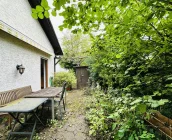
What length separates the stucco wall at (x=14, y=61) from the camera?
4.38 meters

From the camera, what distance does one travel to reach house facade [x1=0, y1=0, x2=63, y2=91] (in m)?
4.38

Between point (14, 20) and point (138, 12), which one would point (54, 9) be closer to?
point (138, 12)

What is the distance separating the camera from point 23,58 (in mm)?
5699

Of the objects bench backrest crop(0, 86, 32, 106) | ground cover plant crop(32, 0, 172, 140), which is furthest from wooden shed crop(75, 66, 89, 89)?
ground cover plant crop(32, 0, 172, 140)

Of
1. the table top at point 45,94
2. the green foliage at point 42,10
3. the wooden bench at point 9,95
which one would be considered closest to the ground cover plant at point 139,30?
the green foliage at point 42,10

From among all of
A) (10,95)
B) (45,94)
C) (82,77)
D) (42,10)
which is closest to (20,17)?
(10,95)

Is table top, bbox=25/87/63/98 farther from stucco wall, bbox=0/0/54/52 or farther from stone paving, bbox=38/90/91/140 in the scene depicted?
stucco wall, bbox=0/0/54/52

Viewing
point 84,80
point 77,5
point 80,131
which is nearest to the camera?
point 77,5

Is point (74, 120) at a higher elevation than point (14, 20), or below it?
below

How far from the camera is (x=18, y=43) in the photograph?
5.30 meters

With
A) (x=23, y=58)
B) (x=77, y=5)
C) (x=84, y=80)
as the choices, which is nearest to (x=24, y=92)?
(x=23, y=58)

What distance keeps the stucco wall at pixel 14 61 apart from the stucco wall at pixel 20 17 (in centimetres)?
49

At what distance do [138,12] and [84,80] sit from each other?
10659mm

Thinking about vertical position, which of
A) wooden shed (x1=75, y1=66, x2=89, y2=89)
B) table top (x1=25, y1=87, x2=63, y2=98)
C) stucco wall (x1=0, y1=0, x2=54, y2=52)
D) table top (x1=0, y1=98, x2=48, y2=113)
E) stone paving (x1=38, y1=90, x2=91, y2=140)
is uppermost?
stucco wall (x1=0, y1=0, x2=54, y2=52)
